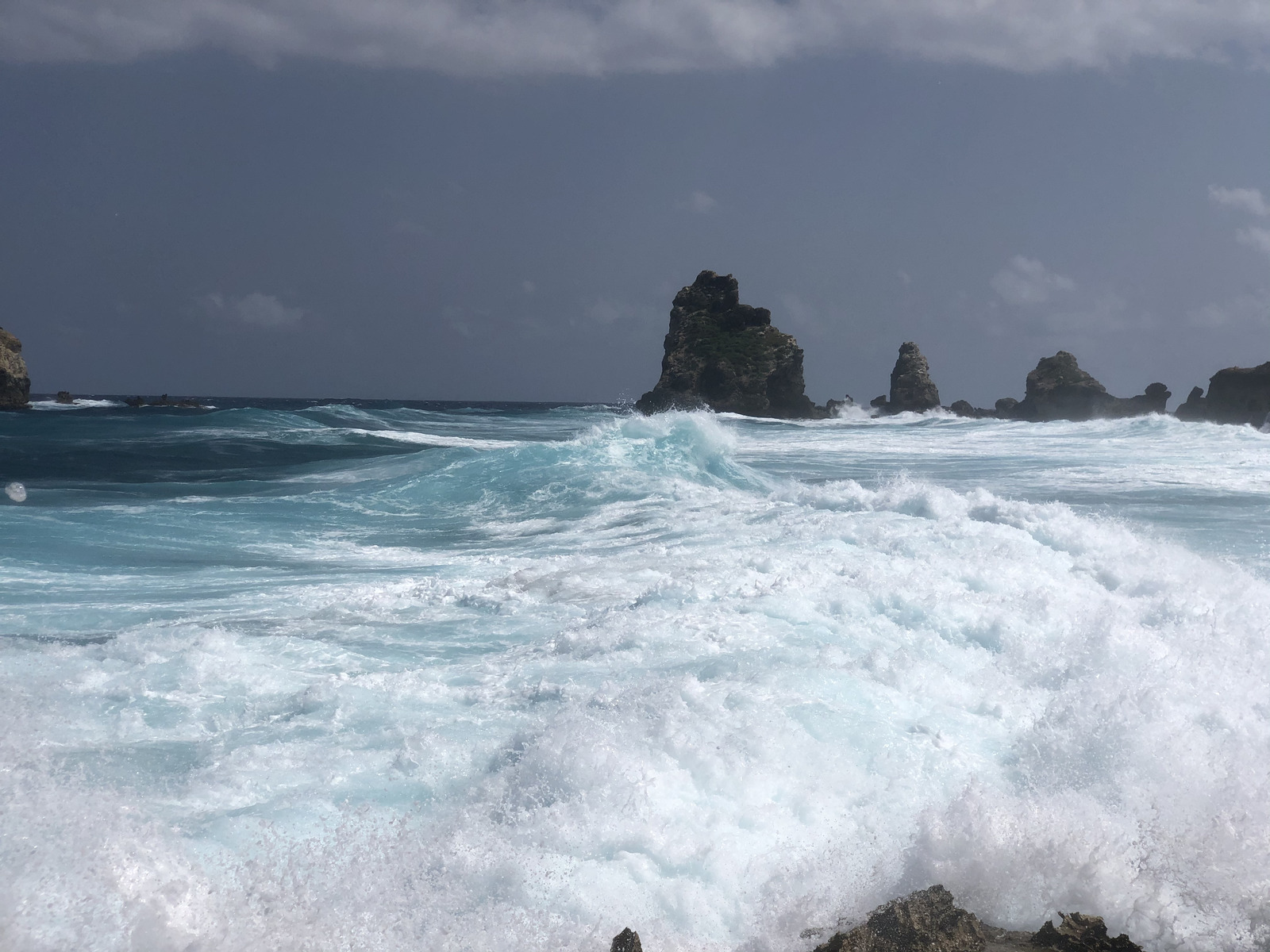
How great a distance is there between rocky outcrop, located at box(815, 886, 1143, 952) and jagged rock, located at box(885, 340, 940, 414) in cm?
5965

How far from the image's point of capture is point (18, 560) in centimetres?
938

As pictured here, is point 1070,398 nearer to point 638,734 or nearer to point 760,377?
point 760,377

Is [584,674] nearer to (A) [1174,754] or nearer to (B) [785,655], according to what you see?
(B) [785,655]

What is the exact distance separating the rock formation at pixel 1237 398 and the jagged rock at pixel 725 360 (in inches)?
898

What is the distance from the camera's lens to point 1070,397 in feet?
162

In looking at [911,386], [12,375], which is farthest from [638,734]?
[911,386]

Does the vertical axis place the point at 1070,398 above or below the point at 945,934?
above

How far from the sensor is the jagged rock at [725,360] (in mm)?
57750

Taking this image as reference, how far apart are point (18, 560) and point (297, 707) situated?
20.0ft

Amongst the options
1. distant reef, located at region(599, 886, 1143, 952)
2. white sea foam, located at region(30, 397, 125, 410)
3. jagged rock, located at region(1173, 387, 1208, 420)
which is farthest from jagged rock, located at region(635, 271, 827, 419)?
distant reef, located at region(599, 886, 1143, 952)

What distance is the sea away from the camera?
3.44 m

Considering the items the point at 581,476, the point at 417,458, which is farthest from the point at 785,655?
the point at 417,458

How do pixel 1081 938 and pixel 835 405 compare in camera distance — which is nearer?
pixel 1081 938

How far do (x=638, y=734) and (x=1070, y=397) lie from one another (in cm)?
5058
